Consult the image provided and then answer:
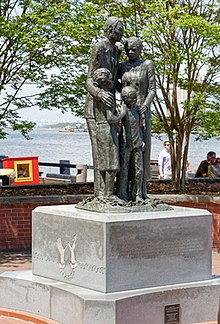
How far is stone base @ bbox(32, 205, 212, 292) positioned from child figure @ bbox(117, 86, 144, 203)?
55cm

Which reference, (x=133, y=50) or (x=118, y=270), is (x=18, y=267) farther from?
(x=133, y=50)

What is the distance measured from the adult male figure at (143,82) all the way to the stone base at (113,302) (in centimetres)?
146

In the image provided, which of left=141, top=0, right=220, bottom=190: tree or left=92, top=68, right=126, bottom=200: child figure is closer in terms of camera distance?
left=92, top=68, right=126, bottom=200: child figure

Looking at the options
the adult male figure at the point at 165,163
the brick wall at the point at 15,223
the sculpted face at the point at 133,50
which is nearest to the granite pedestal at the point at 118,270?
the sculpted face at the point at 133,50

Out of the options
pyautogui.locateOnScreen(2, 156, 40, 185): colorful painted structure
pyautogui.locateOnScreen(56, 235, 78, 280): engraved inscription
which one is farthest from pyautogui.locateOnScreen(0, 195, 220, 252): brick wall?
pyautogui.locateOnScreen(2, 156, 40, 185): colorful painted structure

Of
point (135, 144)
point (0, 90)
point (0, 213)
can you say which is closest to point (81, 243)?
point (135, 144)

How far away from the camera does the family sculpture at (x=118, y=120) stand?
400 inches

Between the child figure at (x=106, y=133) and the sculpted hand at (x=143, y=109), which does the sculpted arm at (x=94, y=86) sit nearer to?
the child figure at (x=106, y=133)

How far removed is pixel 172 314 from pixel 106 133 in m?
2.27

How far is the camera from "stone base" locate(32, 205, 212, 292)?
945 cm

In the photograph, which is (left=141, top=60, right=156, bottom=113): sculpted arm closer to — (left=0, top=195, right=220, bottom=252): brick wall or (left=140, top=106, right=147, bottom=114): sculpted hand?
(left=140, top=106, right=147, bottom=114): sculpted hand

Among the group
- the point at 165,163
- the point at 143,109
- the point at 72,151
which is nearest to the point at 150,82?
the point at 143,109

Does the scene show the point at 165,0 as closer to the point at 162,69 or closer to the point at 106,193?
the point at 162,69

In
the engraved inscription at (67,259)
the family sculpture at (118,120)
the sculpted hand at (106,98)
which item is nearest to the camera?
the engraved inscription at (67,259)
